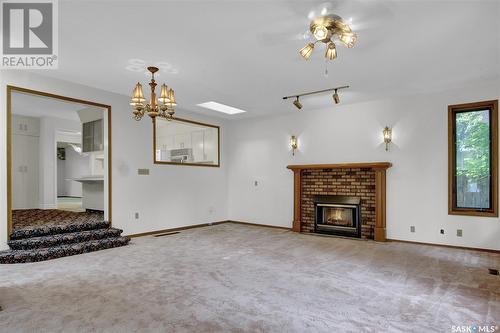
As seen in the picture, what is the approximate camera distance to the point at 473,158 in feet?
16.9

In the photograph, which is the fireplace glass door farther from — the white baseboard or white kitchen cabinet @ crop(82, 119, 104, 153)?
the white baseboard

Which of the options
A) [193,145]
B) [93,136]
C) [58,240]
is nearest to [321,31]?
[58,240]

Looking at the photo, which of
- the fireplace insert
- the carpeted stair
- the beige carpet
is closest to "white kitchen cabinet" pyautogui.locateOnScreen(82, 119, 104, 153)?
the carpeted stair

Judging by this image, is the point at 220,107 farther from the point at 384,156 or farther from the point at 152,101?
the point at 384,156

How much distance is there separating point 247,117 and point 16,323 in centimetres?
636

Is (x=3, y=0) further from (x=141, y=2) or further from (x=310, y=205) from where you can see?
(x=310, y=205)

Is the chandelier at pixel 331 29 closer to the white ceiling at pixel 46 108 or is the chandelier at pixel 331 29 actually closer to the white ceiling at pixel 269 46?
the white ceiling at pixel 269 46

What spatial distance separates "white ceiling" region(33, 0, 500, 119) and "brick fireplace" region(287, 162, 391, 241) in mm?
1632

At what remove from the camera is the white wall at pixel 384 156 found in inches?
207

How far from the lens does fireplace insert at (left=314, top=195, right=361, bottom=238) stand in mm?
6148

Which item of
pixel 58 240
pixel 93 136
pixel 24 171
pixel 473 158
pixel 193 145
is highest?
pixel 93 136

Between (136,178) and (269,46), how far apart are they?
393 centimetres

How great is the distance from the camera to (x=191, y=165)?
7273mm

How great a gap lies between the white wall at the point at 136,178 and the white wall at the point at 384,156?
4.37 feet
